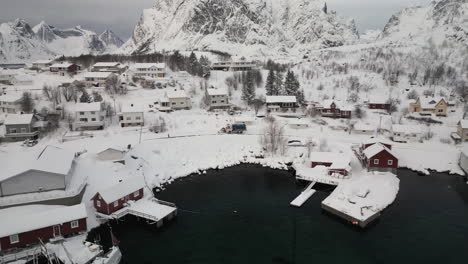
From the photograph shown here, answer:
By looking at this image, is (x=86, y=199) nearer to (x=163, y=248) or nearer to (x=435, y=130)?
(x=163, y=248)

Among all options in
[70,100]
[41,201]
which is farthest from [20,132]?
[41,201]

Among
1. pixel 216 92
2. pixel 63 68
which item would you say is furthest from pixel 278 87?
pixel 63 68

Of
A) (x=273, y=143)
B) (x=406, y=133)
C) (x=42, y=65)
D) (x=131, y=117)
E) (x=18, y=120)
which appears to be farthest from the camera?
(x=42, y=65)

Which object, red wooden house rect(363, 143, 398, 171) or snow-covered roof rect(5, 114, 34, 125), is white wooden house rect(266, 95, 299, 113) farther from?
snow-covered roof rect(5, 114, 34, 125)

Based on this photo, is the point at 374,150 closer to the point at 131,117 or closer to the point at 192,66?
the point at 131,117

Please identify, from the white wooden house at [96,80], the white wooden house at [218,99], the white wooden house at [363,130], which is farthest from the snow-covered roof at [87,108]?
the white wooden house at [363,130]

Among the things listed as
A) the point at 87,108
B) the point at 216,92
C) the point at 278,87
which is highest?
the point at 278,87

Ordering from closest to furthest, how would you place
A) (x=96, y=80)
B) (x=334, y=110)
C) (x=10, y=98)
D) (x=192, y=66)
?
(x=10, y=98) → (x=334, y=110) → (x=96, y=80) → (x=192, y=66)
